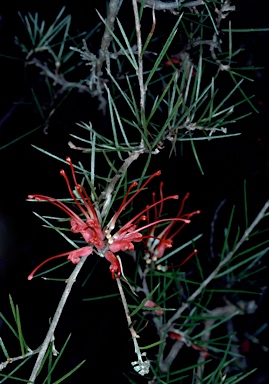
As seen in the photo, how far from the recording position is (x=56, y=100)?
78 cm

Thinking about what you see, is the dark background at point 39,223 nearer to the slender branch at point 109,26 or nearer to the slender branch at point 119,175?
the slender branch at point 109,26

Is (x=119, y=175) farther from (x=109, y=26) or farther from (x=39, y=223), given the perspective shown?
(x=39, y=223)

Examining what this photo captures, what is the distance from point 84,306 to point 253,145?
414 mm

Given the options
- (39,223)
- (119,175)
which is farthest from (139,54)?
(39,223)

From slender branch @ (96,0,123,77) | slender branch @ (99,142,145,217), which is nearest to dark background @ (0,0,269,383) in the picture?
slender branch @ (96,0,123,77)

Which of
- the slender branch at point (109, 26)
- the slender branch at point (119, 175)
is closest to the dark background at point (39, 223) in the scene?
the slender branch at point (109, 26)

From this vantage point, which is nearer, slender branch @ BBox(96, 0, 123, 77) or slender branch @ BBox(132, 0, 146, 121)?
slender branch @ BBox(132, 0, 146, 121)

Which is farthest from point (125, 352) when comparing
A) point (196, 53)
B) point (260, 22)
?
point (260, 22)

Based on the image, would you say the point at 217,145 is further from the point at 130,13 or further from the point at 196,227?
the point at 130,13

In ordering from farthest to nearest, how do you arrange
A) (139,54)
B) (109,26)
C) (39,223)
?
(39,223) → (109,26) → (139,54)

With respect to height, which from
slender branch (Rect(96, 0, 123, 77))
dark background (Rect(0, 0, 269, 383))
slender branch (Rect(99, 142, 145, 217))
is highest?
slender branch (Rect(96, 0, 123, 77))

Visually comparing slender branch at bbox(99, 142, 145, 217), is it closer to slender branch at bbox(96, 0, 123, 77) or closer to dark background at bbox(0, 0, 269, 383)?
slender branch at bbox(96, 0, 123, 77)

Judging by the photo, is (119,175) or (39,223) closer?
(119,175)

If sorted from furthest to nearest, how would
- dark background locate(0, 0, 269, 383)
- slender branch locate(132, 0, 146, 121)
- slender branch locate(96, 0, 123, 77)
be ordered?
dark background locate(0, 0, 269, 383)
slender branch locate(96, 0, 123, 77)
slender branch locate(132, 0, 146, 121)
